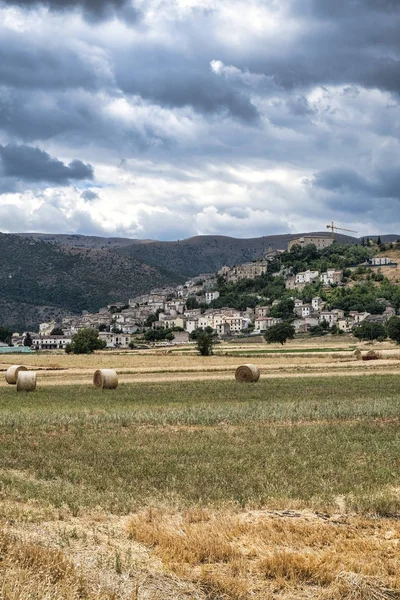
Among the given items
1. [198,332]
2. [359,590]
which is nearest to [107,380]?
[359,590]

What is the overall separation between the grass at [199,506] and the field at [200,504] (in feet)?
0.10

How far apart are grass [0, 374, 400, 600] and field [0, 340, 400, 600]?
30mm

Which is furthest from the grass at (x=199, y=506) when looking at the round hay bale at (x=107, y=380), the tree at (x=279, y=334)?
the tree at (x=279, y=334)

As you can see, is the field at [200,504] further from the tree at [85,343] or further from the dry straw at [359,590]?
the tree at [85,343]

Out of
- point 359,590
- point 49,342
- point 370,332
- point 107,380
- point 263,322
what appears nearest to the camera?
point 359,590

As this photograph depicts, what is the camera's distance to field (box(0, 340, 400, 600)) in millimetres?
8516

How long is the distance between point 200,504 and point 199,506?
0.54 feet

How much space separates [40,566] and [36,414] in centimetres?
1760

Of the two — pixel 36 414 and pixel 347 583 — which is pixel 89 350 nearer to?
pixel 36 414

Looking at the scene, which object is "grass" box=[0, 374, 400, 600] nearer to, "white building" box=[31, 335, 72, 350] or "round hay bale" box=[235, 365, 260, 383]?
"round hay bale" box=[235, 365, 260, 383]

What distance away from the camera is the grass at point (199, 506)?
8508mm

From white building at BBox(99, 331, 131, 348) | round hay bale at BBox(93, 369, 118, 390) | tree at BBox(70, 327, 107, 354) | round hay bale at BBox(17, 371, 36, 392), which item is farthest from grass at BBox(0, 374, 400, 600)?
white building at BBox(99, 331, 131, 348)

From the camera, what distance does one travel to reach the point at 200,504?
12031mm

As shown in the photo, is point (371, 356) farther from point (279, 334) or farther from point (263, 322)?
point (263, 322)
